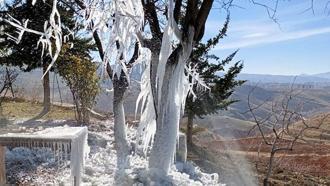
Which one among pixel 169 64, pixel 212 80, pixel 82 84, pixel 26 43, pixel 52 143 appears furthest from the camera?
pixel 26 43

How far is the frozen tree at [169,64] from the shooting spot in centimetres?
591

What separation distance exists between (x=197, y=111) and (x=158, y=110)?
7.64 m

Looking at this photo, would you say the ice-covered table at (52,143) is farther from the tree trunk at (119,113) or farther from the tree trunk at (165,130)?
the tree trunk at (119,113)

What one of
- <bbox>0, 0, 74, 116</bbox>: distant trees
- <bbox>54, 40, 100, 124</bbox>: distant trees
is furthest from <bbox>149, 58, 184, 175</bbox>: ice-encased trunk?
<bbox>0, 0, 74, 116</bbox>: distant trees

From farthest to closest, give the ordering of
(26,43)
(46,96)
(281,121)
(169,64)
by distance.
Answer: (46,96)
(26,43)
(281,121)
(169,64)

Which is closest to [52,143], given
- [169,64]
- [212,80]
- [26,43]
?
[169,64]

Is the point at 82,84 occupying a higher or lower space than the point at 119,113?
higher

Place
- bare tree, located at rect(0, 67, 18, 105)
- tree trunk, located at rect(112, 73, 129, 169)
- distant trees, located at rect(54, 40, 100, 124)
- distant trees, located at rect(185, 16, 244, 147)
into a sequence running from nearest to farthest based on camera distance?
tree trunk, located at rect(112, 73, 129, 169)
distant trees, located at rect(54, 40, 100, 124)
distant trees, located at rect(185, 16, 244, 147)
bare tree, located at rect(0, 67, 18, 105)

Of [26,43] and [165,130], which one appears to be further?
[26,43]

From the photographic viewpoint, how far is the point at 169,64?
6.12 metres

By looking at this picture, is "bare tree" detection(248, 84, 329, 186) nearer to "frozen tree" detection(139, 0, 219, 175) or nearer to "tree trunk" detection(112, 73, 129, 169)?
"frozen tree" detection(139, 0, 219, 175)

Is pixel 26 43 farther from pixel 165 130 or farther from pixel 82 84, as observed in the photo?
pixel 165 130

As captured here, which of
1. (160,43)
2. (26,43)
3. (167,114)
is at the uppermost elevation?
(26,43)

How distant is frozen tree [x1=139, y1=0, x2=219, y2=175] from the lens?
19.4 ft
